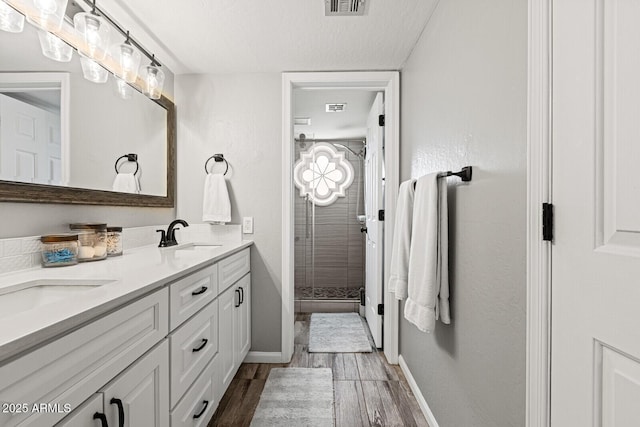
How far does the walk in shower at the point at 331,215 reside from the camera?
463 centimetres

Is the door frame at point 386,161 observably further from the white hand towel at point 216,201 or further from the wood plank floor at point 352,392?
the white hand towel at point 216,201

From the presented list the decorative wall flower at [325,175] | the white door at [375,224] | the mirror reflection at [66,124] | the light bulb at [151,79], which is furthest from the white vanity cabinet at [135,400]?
the decorative wall flower at [325,175]

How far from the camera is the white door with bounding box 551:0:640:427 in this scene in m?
0.64

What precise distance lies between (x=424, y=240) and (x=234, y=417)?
1.43 metres

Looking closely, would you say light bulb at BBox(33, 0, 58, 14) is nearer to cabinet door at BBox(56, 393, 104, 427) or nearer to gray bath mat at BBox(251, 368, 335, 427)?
cabinet door at BBox(56, 393, 104, 427)

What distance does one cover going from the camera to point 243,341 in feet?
7.55

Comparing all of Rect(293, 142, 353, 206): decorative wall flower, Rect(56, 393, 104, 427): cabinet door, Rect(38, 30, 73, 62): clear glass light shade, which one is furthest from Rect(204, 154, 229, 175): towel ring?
Rect(293, 142, 353, 206): decorative wall flower

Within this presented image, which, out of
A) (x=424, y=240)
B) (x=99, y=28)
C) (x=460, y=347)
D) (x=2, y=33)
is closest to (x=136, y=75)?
(x=99, y=28)

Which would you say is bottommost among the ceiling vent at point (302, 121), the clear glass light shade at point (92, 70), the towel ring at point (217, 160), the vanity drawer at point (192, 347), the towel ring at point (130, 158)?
the vanity drawer at point (192, 347)

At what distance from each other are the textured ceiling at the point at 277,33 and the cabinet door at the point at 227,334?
5.10 ft

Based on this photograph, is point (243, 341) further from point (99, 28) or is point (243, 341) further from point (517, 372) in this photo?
point (99, 28)

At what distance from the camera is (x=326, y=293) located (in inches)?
176

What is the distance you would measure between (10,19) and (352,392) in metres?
2.48

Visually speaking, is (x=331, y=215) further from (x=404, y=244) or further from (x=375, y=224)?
(x=404, y=244)
